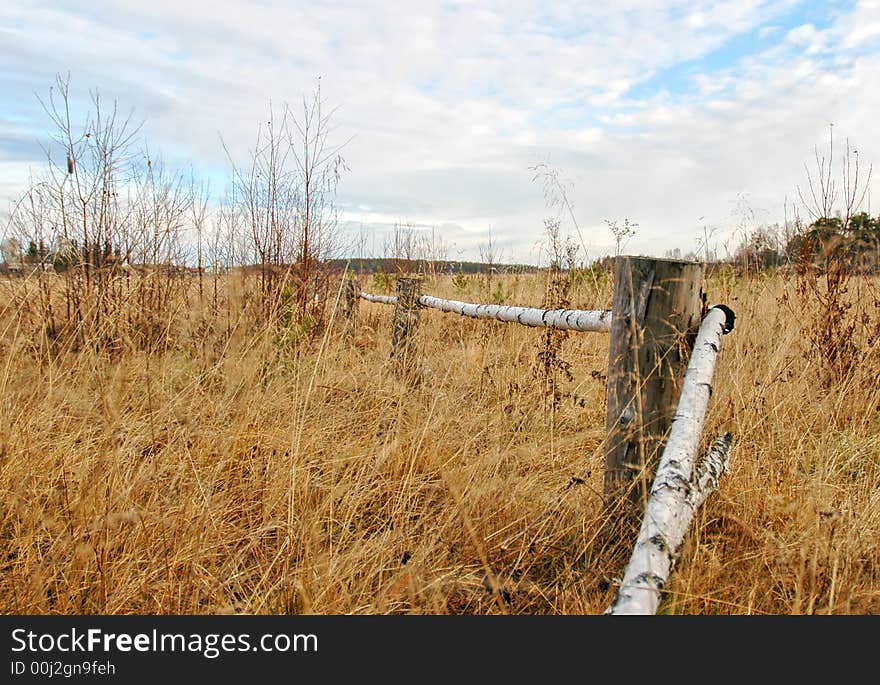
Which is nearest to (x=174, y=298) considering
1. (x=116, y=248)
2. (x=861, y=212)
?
(x=116, y=248)

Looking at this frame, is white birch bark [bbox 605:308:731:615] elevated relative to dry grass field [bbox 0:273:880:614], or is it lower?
elevated

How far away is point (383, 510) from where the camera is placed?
2279mm

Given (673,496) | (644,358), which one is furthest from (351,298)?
(673,496)

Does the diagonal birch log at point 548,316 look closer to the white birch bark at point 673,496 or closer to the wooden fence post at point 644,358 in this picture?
the wooden fence post at point 644,358

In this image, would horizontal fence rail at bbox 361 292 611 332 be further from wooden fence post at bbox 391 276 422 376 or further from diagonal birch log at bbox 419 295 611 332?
wooden fence post at bbox 391 276 422 376

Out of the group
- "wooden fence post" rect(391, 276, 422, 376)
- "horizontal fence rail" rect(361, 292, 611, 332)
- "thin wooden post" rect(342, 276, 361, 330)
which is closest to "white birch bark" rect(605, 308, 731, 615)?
"horizontal fence rail" rect(361, 292, 611, 332)

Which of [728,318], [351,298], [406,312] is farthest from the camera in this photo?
[351,298]

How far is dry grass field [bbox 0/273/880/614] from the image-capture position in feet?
5.53

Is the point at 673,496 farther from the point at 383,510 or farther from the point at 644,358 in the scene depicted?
the point at 383,510

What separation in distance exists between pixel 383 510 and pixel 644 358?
1166 millimetres

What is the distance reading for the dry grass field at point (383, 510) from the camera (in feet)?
5.53

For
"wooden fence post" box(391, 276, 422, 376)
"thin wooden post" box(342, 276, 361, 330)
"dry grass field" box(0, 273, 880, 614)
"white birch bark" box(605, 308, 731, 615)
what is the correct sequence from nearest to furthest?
"white birch bark" box(605, 308, 731, 615) < "dry grass field" box(0, 273, 880, 614) < "wooden fence post" box(391, 276, 422, 376) < "thin wooden post" box(342, 276, 361, 330)

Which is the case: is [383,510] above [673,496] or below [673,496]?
below

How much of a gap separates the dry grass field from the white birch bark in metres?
0.19
